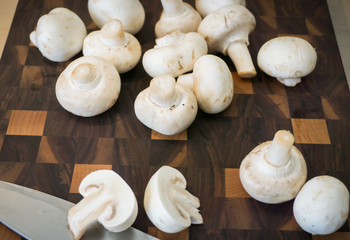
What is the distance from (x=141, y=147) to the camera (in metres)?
1.39

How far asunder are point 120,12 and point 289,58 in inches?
23.8

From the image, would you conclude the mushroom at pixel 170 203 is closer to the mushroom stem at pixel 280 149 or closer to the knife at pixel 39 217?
the knife at pixel 39 217

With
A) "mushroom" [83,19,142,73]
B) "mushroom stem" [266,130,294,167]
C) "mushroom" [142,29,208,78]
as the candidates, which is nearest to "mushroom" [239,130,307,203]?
"mushroom stem" [266,130,294,167]

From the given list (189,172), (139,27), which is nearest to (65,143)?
(189,172)

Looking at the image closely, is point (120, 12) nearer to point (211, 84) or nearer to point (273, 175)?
point (211, 84)

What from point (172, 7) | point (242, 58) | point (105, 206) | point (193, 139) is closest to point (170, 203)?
point (105, 206)

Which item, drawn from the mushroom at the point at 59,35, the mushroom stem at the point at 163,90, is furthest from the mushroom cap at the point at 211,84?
the mushroom at the point at 59,35

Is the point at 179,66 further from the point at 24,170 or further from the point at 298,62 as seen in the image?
the point at 24,170

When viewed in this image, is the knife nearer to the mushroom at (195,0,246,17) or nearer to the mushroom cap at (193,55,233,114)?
the mushroom cap at (193,55,233,114)

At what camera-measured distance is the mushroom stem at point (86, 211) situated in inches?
46.1

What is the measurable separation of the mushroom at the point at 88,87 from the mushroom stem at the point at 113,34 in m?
0.08

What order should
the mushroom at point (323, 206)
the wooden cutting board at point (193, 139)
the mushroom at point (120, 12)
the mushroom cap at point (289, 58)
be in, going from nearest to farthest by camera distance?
the mushroom at point (323, 206), the wooden cutting board at point (193, 139), the mushroom cap at point (289, 58), the mushroom at point (120, 12)

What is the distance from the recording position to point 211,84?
1.37m

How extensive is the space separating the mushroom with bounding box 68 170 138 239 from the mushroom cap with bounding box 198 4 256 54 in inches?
24.6
